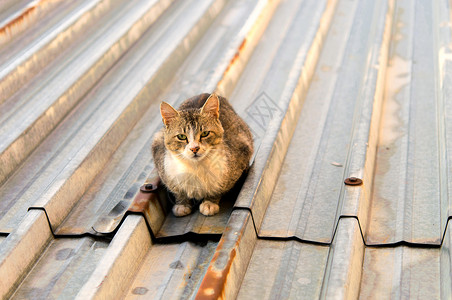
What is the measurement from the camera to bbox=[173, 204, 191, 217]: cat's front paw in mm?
2664

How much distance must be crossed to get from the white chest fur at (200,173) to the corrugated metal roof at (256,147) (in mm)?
129

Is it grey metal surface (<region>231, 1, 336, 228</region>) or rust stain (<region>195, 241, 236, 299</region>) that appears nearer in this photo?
rust stain (<region>195, 241, 236, 299</region>)

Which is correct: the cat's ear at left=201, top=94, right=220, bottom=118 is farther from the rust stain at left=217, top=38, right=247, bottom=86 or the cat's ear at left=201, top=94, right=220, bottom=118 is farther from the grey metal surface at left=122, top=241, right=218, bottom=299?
the rust stain at left=217, top=38, right=247, bottom=86

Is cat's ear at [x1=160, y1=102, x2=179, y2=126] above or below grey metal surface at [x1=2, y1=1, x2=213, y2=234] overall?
above

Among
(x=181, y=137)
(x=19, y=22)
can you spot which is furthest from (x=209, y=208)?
(x=19, y=22)

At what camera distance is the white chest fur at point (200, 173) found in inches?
104

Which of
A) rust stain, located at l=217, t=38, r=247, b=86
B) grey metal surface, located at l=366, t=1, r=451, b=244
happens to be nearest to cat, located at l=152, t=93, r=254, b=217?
grey metal surface, located at l=366, t=1, r=451, b=244

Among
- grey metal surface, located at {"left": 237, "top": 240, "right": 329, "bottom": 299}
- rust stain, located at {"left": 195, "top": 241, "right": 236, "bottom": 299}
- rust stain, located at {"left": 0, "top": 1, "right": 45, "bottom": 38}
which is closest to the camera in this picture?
rust stain, located at {"left": 195, "top": 241, "right": 236, "bottom": 299}

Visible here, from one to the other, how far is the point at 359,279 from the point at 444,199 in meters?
0.69

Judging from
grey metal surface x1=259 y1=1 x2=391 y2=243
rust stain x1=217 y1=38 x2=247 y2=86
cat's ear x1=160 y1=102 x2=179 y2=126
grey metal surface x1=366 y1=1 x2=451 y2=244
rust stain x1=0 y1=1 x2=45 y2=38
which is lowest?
grey metal surface x1=366 y1=1 x2=451 y2=244

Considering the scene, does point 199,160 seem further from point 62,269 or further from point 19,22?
point 19,22

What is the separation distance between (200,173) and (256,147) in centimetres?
58

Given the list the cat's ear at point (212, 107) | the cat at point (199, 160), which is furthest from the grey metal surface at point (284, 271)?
the cat's ear at point (212, 107)

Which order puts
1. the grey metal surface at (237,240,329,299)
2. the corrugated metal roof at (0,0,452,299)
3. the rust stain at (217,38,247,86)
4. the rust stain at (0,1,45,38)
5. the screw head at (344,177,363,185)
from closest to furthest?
1. the grey metal surface at (237,240,329,299)
2. the corrugated metal roof at (0,0,452,299)
3. the screw head at (344,177,363,185)
4. the rust stain at (217,38,247,86)
5. the rust stain at (0,1,45,38)
